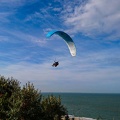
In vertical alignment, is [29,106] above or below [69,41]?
below

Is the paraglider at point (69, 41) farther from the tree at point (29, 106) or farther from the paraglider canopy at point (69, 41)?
the tree at point (29, 106)

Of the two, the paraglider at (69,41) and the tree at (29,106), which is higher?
the paraglider at (69,41)

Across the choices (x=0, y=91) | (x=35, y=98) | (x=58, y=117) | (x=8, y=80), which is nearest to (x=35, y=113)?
(x=35, y=98)

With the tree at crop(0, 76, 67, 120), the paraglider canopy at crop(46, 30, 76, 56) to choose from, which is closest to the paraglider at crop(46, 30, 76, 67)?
the paraglider canopy at crop(46, 30, 76, 56)

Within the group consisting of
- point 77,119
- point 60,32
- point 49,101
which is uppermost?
point 60,32

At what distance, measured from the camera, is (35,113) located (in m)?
24.0

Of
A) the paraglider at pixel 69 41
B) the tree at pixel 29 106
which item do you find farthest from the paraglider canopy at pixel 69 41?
the tree at pixel 29 106

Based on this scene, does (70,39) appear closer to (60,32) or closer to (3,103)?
(60,32)

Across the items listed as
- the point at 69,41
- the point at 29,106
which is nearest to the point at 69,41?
the point at 69,41

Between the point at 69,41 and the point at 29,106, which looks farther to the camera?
the point at 69,41

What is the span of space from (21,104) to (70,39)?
24.5 feet

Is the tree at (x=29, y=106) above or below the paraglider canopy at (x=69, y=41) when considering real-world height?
below

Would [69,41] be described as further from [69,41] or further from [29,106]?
[29,106]

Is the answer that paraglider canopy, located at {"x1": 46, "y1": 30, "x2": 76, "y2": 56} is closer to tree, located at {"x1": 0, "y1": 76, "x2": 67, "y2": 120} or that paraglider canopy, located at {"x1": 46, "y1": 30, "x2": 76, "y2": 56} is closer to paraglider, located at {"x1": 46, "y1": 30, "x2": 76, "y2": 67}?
paraglider, located at {"x1": 46, "y1": 30, "x2": 76, "y2": 67}
